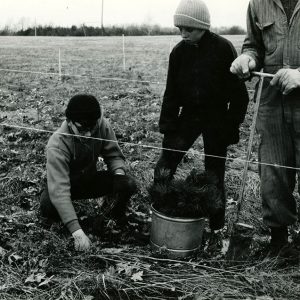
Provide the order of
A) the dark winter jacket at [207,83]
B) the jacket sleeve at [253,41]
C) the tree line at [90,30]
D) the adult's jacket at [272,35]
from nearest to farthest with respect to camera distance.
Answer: the adult's jacket at [272,35] < the jacket sleeve at [253,41] < the dark winter jacket at [207,83] < the tree line at [90,30]

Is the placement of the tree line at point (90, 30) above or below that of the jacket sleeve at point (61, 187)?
above

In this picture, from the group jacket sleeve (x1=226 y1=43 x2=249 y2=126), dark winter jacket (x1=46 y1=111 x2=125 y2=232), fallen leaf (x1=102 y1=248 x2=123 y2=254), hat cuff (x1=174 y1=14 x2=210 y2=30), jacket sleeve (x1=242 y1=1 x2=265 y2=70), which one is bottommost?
fallen leaf (x1=102 y1=248 x2=123 y2=254)

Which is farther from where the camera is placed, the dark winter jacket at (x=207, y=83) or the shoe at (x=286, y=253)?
the dark winter jacket at (x=207, y=83)

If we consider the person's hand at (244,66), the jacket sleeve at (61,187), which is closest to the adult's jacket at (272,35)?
the person's hand at (244,66)

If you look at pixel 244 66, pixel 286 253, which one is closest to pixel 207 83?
pixel 244 66

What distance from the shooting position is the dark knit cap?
4.01m

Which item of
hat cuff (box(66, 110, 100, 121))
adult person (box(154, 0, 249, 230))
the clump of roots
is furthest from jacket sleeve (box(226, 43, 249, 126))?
hat cuff (box(66, 110, 100, 121))

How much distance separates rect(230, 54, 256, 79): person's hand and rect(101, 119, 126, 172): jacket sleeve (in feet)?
4.66

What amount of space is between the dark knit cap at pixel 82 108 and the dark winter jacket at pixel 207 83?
723 mm

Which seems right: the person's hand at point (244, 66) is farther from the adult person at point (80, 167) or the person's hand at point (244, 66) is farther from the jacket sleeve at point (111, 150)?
the jacket sleeve at point (111, 150)

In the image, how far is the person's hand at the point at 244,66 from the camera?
11.7 feet

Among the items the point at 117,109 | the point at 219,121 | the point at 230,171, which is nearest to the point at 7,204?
the point at 219,121

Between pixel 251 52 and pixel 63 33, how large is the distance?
41.7 metres

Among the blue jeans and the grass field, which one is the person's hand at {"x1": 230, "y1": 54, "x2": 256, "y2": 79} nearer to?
the blue jeans
